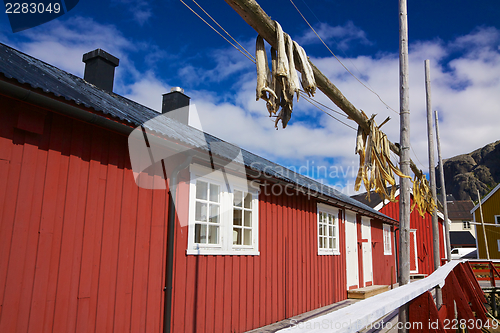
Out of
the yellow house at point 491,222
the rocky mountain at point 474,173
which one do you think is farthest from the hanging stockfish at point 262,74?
the rocky mountain at point 474,173

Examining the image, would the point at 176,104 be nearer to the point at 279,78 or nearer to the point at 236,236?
the point at 236,236

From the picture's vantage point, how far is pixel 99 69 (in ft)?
22.9

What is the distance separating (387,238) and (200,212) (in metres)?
11.6

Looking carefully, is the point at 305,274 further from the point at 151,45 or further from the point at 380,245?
the point at 380,245

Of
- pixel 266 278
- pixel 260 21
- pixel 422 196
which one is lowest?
pixel 266 278

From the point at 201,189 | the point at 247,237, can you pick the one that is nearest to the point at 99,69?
the point at 201,189

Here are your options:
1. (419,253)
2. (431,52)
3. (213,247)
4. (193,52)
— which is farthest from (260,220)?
(419,253)

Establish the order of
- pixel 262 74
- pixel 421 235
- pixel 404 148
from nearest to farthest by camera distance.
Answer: pixel 262 74 → pixel 404 148 → pixel 421 235

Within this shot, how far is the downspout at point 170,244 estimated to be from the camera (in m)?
4.76

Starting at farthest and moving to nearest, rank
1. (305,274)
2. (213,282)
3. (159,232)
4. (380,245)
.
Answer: (380,245) → (305,274) → (213,282) → (159,232)

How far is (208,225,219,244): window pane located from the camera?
5.84 m

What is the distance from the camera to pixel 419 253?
63.6ft

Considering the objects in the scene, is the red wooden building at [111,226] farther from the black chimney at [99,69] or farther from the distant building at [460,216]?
the distant building at [460,216]

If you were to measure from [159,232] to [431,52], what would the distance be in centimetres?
1044
